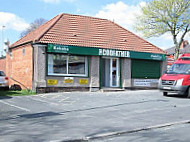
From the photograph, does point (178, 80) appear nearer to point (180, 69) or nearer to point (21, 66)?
point (180, 69)

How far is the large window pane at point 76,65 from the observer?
768 inches

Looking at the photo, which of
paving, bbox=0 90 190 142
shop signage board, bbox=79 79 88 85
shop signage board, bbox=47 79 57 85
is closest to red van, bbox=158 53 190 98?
paving, bbox=0 90 190 142

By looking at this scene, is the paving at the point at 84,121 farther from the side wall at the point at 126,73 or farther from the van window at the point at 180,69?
the side wall at the point at 126,73

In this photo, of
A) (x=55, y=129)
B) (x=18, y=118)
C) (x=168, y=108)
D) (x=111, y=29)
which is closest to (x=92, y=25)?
(x=111, y=29)

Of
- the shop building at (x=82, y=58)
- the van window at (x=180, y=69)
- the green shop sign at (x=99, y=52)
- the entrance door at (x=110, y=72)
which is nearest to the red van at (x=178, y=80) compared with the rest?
the van window at (x=180, y=69)

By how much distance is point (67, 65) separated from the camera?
19344 mm

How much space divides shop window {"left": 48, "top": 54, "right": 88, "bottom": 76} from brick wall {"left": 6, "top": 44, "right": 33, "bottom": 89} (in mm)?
1433

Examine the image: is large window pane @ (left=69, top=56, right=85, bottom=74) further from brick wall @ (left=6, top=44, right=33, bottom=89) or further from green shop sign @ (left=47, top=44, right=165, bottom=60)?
brick wall @ (left=6, top=44, right=33, bottom=89)

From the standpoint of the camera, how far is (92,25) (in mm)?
22156

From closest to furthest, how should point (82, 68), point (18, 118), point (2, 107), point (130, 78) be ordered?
point (18, 118), point (2, 107), point (82, 68), point (130, 78)

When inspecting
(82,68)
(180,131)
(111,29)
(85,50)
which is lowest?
(180,131)

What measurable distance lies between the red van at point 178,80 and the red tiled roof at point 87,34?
5.15 meters

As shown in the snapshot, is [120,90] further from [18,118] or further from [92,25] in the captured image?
[18,118]

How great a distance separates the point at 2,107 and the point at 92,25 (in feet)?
39.7
